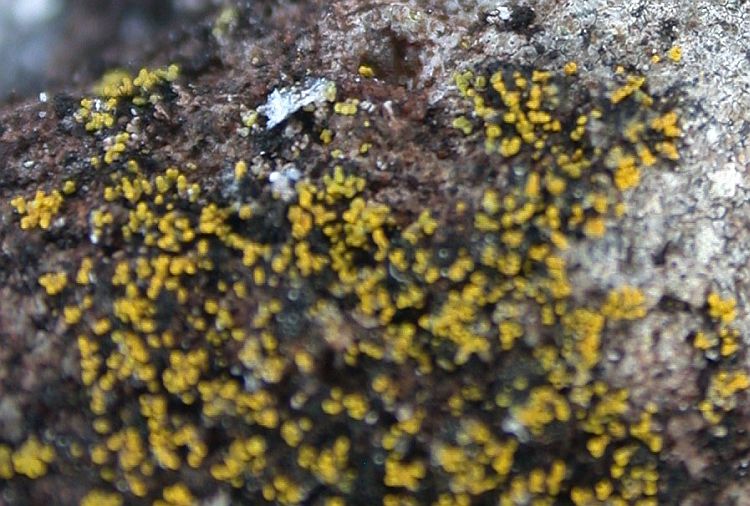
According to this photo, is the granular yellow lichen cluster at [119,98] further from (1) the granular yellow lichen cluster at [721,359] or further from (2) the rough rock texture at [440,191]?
(1) the granular yellow lichen cluster at [721,359]

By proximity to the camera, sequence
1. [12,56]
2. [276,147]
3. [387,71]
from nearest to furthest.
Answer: [276,147] < [387,71] < [12,56]

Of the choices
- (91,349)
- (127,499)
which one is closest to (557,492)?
(127,499)

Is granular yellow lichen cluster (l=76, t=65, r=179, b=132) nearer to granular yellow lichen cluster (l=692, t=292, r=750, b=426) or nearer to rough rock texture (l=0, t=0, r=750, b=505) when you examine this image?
rough rock texture (l=0, t=0, r=750, b=505)

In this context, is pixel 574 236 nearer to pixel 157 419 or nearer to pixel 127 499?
pixel 157 419

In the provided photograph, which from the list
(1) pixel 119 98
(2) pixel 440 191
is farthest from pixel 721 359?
(1) pixel 119 98

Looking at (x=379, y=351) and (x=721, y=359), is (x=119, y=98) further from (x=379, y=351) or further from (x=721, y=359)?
(x=721, y=359)

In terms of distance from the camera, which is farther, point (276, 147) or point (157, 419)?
point (276, 147)
